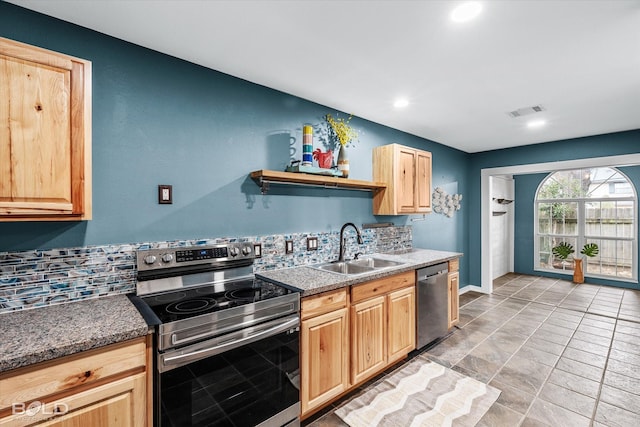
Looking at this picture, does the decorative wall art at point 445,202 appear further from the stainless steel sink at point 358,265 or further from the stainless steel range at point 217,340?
the stainless steel range at point 217,340

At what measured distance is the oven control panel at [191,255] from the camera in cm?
183

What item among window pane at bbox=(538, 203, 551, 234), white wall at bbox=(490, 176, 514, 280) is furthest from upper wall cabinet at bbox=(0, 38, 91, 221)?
window pane at bbox=(538, 203, 551, 234)

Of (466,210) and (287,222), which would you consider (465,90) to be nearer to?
(287,222)

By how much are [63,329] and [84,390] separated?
0.27 meters

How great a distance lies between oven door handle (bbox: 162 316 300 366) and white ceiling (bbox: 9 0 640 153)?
68.7 inches

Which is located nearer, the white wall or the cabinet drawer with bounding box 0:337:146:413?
the cabinet drawer with bounding box 0:337:146:413

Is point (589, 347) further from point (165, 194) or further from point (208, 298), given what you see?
point (165, 194)

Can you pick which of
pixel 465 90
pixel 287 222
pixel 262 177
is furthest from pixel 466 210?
pixel 262 177

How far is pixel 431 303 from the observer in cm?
293

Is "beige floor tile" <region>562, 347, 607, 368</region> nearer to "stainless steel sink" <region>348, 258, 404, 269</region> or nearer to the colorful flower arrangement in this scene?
"stainless steel sink" <region>348, 258, 404, 269</region>

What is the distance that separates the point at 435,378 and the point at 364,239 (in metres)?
1.44

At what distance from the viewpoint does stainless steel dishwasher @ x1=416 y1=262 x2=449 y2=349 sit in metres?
2.81

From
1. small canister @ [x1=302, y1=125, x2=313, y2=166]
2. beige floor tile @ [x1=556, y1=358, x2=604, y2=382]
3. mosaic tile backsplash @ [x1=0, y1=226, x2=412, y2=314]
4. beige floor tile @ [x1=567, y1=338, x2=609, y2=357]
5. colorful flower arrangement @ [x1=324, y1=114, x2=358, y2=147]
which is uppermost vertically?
colorful flower arrangement @ [x1=324, y1=114, x2=358, y2=147]

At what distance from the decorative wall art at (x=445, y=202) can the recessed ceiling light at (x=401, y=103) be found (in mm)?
1859
